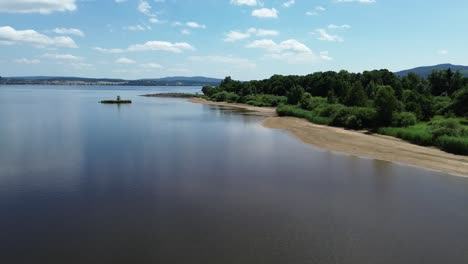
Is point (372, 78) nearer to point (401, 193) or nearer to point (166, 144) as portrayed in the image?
point (166, 144)

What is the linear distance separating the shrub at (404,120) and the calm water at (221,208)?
13967 millimetres

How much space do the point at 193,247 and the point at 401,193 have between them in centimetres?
1343

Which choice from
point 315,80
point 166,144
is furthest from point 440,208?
point 315,80

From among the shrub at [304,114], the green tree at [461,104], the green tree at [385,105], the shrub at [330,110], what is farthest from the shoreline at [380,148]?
the green tree at [461,104]

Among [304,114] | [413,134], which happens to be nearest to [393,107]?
[413,134]

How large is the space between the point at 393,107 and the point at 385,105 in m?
0.93

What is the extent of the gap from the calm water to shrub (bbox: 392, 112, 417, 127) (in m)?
14.0

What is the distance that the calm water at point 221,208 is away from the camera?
14.8 metres

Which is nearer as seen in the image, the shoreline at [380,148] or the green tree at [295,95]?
the shoreline at [380,148]

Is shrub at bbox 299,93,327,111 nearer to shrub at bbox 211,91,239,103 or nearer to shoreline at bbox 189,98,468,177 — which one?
shoreline at bbox 189,98,468,177

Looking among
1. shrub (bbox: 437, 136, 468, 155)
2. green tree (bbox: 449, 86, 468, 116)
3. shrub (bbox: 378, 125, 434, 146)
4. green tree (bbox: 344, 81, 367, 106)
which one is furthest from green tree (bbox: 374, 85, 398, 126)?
green tree (bbox: 344, 81, 367, 106)

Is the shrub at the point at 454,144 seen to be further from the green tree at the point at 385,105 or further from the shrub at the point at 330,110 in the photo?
the shrub at the point at 330,110

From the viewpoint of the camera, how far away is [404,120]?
143ft

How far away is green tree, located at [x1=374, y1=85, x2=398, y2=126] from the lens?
44.3 m
